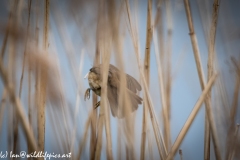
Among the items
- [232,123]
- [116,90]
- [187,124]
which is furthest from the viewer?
[116,90]

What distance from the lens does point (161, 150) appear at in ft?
→ 2.76

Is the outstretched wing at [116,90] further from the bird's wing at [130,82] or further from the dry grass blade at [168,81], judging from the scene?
the dry grass blade at [168,81]

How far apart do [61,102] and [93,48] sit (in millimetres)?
249

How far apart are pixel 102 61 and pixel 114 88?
0.22 m

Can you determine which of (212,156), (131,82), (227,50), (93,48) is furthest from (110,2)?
(212,156)

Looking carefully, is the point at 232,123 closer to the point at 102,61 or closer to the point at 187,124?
the point at 187,124

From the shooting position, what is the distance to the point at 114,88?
1.01 meters

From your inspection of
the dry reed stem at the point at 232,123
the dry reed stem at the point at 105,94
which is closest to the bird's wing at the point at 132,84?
the dry reed stem at the point at 105,94

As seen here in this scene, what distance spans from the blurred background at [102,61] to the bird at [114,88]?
0.09 feet

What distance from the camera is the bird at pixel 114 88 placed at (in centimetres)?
94

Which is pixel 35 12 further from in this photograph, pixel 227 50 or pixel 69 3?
pixel 227 50

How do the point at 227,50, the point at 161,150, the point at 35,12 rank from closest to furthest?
the point at 161,150 < the point at 35,12 < the point at 227,50

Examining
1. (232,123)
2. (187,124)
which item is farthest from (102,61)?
(232,123)

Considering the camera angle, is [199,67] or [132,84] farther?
[132,84]
